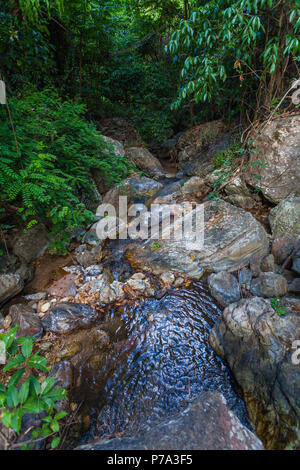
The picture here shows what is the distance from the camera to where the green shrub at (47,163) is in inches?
98.1

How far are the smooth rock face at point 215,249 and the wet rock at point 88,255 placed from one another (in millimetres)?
567

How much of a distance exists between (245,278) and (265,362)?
4.11 feet

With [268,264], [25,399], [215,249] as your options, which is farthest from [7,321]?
[268,264]

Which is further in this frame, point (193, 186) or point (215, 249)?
point (193, 186)

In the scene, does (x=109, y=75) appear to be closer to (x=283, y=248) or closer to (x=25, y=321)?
(x=283, y=248)

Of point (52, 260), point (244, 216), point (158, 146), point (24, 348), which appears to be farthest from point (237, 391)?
point (158, 146)

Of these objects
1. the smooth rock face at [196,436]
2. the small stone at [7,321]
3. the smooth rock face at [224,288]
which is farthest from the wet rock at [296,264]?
the small stone at [7,321]

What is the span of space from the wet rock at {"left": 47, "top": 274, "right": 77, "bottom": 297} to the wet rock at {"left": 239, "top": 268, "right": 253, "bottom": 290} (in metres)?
2.45

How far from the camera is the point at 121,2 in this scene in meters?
6.96

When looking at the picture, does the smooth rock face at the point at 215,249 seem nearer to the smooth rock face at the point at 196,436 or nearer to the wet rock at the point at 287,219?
the wet rock at the point at 287,219

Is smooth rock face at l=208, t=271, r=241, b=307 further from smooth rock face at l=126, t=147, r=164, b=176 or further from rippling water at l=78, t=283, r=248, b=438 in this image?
smooth rock face at l=126, t=147, r=164, b=176

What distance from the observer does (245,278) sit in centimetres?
296

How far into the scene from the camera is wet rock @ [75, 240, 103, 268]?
359cm
